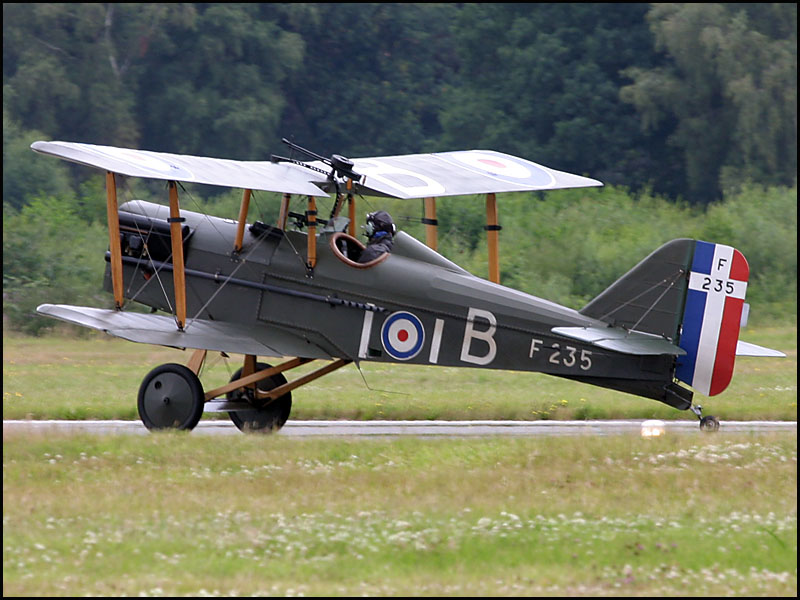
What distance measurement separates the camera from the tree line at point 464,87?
140 feet

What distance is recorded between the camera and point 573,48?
46.7m

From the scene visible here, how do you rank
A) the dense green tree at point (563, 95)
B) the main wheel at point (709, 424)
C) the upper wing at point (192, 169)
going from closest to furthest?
1. the upper wing at point (192, 169)
2. the main wheel at point (709, 424)
3. the dense green tree at point (563, 95)

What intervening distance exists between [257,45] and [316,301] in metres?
36.4

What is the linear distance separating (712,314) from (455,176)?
3.66 metres

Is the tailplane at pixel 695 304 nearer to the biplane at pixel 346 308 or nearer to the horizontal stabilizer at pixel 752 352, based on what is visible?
the biplane at pixel 346 308

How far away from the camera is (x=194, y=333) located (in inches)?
458

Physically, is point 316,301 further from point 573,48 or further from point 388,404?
point 573,48

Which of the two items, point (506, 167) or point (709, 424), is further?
point (506, 167)

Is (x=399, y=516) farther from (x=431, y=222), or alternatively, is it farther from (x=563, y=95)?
(x=563, y=95)

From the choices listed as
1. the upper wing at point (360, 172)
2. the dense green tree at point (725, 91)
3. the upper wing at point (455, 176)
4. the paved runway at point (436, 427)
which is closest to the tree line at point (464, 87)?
the dense green tree at point (725, 91)

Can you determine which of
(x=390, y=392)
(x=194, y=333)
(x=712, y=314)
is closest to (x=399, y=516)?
(x=194, y=333)

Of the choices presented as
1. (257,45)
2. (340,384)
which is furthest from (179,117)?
(340,384)

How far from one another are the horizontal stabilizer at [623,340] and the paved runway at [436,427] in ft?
4.45

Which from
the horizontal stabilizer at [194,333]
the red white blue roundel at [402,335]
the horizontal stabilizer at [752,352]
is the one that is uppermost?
the horizontal stabilizer at [752,352]
